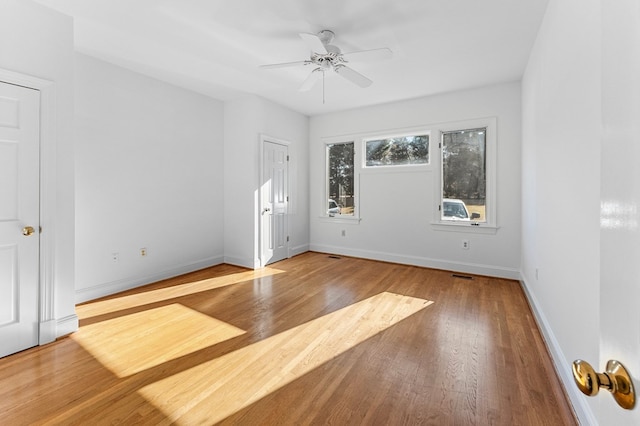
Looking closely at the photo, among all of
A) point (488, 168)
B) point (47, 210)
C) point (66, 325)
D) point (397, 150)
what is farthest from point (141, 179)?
point (488, 168)

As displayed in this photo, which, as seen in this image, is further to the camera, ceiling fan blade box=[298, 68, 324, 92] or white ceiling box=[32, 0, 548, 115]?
ceiling fan blade box=[298, 68, 324, 92]

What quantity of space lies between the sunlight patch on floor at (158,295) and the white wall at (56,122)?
1.66 ft

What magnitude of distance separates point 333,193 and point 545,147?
375 centimetres

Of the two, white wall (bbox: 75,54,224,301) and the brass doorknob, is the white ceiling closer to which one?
white wall (bbox: 75,54,224,301)

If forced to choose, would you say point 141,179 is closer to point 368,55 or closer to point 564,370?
point 368,55

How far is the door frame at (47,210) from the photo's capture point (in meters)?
2.40

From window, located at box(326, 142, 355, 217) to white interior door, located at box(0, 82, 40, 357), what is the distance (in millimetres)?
4328

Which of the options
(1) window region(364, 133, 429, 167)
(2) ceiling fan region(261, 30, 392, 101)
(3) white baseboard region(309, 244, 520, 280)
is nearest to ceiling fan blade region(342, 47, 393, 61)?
(2) ceiling fan region(261, 30, 392, 101)

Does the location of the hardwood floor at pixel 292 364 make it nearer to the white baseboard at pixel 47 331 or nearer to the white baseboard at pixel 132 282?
the white baseboard at pixel 47 331

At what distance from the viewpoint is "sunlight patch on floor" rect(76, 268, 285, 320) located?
3.09 m

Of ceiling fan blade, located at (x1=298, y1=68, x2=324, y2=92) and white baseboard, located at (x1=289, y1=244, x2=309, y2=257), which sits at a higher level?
ceiling fan blade, located at (x1=298, y1=68, x2=324, y2=92)

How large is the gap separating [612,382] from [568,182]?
1.85 metres

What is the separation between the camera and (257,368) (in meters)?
2.09

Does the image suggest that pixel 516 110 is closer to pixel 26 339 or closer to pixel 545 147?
pixel 545 147
